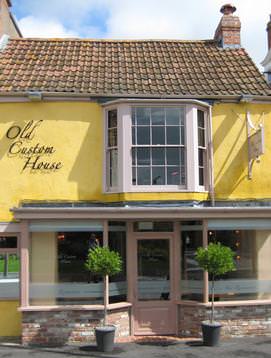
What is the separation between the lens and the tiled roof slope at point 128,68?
11.8 metres

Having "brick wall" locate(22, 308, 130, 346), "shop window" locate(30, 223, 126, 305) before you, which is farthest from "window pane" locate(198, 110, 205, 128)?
"brick wall" locate(22, 308, 130, 346)

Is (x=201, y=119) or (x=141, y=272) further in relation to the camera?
Result: (x=201, y=119)

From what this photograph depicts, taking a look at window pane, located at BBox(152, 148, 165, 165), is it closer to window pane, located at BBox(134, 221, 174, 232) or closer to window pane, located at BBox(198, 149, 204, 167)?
window pane, located at BBox(198, 149, 204, 167)

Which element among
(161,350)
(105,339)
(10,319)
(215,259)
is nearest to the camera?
(105,339)

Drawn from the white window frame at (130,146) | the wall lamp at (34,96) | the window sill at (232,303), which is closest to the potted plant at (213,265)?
the window sill at (232,303)

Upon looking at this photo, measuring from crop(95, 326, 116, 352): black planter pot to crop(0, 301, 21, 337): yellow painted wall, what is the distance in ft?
7.63

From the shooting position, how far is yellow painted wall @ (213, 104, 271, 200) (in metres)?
11.7

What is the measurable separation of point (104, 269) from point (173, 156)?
3.29 metres

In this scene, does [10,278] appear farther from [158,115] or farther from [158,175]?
[158,115]

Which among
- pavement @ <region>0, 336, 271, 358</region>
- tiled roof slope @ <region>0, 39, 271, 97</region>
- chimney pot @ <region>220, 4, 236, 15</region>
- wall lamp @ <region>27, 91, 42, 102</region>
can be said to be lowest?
pavement @ <region>0, 336, 271, 358</region>

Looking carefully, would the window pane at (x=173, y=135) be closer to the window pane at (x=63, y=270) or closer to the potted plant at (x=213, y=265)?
the potted plant at (x=213, y=265)

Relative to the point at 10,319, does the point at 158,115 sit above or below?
above

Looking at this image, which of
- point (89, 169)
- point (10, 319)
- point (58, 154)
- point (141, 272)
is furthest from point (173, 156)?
point (10, 319)

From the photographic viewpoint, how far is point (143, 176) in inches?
445
